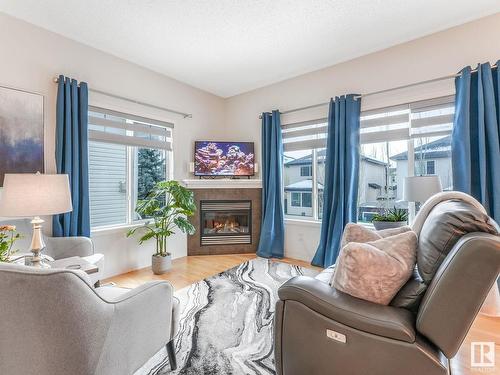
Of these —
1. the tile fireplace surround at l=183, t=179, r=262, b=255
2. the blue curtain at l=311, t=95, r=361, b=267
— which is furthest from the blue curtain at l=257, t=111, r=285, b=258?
the blue curtain at l=311, t=95, r=361, b=267

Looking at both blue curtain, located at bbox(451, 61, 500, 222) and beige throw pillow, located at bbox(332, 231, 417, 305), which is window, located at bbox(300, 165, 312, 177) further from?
beige throw pillow, located at bbox(332, 231, 417, 305)

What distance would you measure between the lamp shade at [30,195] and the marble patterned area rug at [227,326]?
1.15m

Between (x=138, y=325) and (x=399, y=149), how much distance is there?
10.5 ft

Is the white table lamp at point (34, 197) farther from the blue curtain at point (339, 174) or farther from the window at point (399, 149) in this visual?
the window at point (399, 149)

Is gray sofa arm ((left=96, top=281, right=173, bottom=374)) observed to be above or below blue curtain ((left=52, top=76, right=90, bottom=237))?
below

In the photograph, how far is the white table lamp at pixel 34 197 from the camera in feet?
5.02

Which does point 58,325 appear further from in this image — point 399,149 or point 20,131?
point 399,149

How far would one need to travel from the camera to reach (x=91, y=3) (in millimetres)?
2305

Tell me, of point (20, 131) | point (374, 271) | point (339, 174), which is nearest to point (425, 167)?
point (339, 174)

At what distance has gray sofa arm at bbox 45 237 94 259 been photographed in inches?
95.7

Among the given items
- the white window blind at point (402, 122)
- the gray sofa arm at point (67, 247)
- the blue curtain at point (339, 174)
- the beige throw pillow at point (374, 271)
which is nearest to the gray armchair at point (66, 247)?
the gray sofa arm at point (67, 247)

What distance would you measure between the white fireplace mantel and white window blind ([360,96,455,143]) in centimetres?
172

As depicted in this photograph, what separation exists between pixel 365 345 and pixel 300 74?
11.6 feet

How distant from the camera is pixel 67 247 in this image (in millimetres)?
2459
